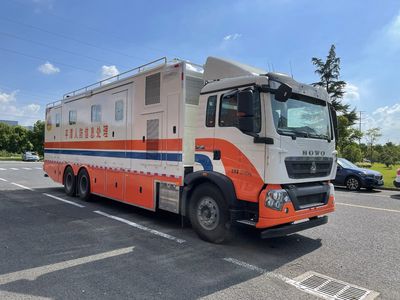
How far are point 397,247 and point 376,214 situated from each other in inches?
128

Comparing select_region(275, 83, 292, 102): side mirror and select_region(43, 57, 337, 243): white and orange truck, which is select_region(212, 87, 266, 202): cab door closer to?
select_region(43, 57, 337, 243): white and orange truck

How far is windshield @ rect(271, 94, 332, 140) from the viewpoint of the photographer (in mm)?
5537

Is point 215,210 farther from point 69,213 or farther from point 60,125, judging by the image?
point 60,125

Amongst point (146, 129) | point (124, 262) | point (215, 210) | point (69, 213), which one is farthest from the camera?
point (69, 213)

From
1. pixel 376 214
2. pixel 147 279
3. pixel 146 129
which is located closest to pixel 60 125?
pixel 146 129

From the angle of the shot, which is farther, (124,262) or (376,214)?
A: (376,214)

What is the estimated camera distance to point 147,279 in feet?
14.5

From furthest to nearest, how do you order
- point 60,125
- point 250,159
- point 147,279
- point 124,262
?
point 60,125
point 250,159
point 124,262
point 147,279

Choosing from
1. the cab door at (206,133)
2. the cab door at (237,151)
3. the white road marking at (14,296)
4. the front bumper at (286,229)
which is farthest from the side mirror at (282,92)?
the white road marking at (14,296)

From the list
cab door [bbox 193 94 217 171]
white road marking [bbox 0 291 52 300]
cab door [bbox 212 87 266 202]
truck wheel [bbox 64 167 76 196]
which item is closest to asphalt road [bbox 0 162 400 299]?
white road marking [bbox 0 291 52 300]

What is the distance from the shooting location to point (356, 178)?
1509cm

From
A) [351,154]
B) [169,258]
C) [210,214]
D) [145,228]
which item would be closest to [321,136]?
[210,214]

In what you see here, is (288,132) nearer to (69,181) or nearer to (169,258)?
(169,258)

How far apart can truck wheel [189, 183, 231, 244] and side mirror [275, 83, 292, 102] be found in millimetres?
1909
